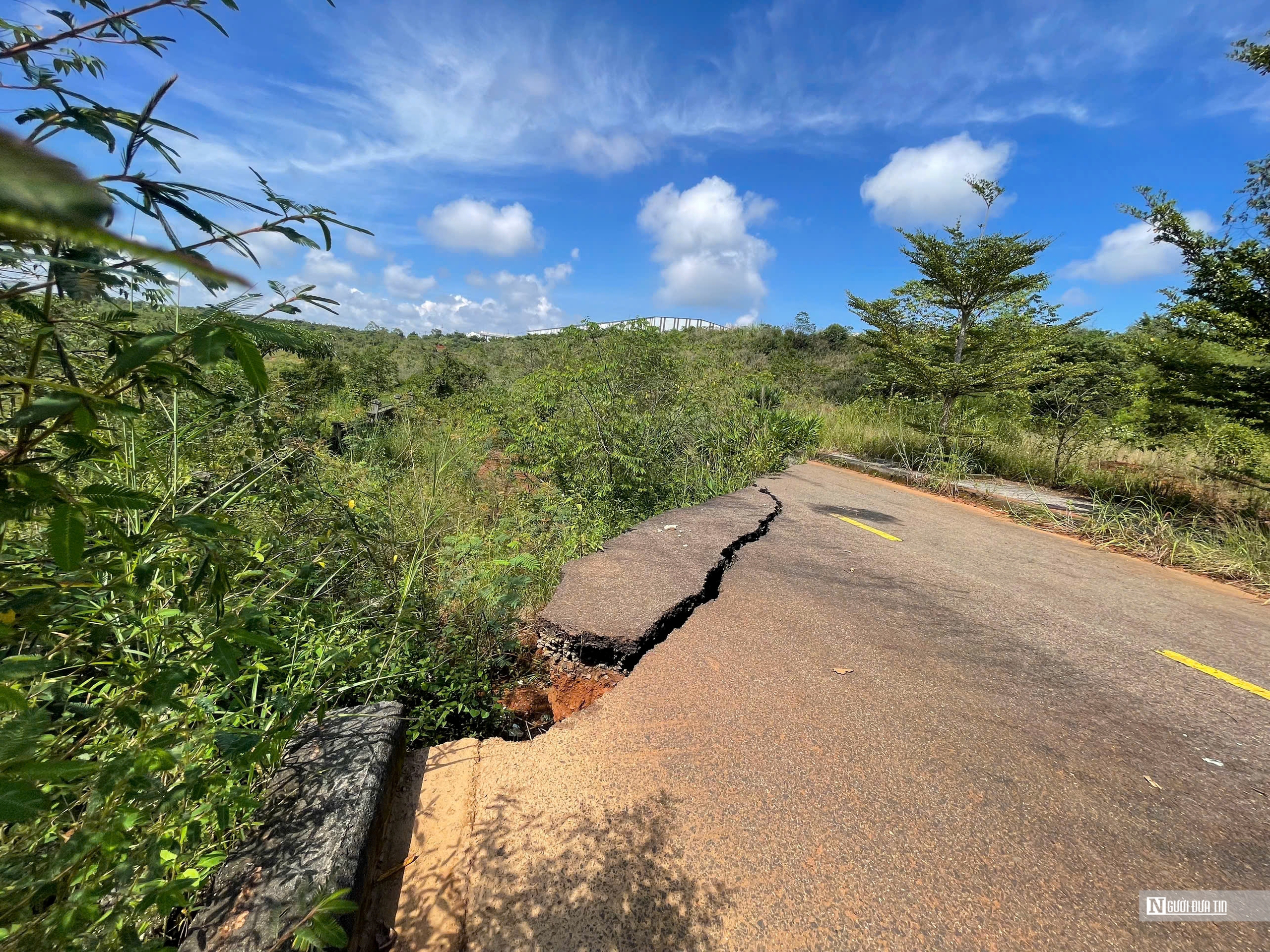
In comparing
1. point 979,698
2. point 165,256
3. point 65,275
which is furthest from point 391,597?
point 979,698

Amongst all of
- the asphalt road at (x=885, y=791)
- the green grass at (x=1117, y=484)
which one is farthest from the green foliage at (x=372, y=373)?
the green grass at (x=1117, y=484)

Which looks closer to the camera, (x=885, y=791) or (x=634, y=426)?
(x=885, y=791)

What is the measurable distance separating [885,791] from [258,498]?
2757 millimetres

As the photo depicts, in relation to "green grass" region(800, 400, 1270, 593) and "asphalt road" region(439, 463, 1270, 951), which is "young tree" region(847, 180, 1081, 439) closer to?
"green grass" region(800, 400, 1270, 593)

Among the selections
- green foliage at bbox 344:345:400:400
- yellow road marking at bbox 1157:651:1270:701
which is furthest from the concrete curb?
green foliage at bbox 344:345:400:400

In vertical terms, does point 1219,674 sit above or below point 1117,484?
below

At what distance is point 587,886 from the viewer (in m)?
1.64

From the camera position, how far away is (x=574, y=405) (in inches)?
261

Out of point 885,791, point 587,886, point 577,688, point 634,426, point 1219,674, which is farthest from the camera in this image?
point 634,426

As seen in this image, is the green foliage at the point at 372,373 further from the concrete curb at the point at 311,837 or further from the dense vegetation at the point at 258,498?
the concrete curb at the point at 311,837

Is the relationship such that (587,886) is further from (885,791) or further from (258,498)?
(258,498)

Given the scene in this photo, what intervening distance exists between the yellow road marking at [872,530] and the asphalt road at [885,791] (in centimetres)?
172

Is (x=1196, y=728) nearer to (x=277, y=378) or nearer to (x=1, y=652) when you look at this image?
(x=1, y=652)

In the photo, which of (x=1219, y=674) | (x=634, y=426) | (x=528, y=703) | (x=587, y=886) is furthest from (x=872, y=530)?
(x=587, y=886)
